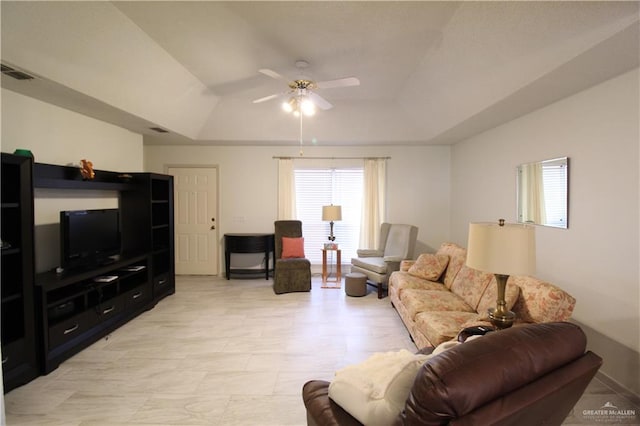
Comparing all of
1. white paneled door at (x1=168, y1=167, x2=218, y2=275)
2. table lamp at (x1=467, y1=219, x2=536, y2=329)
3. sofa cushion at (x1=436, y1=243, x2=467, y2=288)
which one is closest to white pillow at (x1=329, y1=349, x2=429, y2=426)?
table lamp at (x1=467, y1=219, x2=536, y2=329)

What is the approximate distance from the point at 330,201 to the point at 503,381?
5.06 metres

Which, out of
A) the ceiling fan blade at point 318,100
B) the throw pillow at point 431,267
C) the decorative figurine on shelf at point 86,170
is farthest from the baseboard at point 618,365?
the decorative figurine on shelf at point 86,170

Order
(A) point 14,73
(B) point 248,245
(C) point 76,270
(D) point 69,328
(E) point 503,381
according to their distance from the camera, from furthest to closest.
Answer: (B) point 248,245 → (C) point 76,270 → (D) point 69,328 → (A) point 14,73 → (E) point 503,381

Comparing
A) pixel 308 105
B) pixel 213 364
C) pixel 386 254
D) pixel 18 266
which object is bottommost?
pixel 213 364

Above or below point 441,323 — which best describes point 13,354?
below

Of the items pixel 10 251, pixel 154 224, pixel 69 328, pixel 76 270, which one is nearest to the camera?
pixel 10 251

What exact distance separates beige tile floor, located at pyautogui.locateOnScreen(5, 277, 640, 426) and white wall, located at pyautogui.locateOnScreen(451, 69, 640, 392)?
0.63 m

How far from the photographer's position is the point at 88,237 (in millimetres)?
3473

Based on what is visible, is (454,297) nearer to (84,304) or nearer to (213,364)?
(213,364)

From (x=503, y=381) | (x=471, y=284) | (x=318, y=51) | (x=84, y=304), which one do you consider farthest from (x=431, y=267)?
(x=84, y=304)

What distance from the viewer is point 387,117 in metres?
5.24

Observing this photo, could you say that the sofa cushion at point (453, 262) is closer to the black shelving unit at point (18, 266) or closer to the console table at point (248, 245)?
the console table at point (248, 245)

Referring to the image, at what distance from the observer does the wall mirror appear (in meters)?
3.00

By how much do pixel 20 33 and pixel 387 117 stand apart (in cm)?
448
